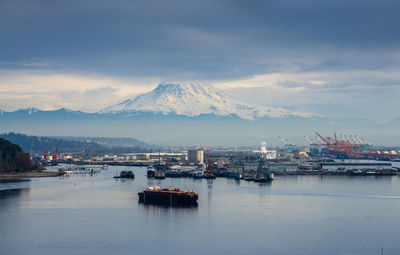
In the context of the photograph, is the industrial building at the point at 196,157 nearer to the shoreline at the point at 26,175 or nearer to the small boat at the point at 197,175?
the small boat at the point at 197,175

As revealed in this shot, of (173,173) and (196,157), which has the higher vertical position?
(196,157)

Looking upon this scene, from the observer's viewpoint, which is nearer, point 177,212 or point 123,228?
point 123,228

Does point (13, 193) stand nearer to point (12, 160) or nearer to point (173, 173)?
point (12, 160)

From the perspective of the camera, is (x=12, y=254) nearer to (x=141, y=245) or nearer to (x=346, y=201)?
(x=141, y=245)

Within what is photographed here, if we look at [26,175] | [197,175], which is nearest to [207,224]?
[197,175]

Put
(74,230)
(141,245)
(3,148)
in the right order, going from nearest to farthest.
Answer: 1. (141,245)
2. (74,230)
3. (3,148)

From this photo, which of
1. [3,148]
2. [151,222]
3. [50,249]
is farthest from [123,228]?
[3,148]
